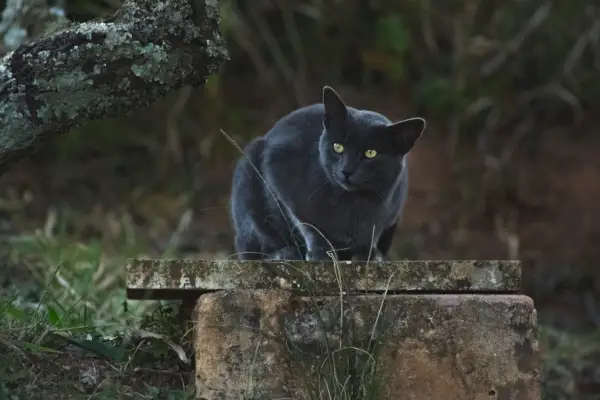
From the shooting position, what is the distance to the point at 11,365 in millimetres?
2092

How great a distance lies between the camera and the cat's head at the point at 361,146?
2629mm

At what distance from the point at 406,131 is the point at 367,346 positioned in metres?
0.81

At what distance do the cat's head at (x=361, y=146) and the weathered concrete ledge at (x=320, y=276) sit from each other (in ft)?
1.79

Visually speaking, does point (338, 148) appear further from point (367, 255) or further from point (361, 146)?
point (367, 255)

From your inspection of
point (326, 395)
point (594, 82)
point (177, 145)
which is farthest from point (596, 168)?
point (326, 395)

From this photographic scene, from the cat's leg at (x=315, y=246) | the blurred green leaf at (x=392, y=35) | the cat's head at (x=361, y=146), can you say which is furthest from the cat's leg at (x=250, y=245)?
the blurred green leaf at (x=392, y=35)

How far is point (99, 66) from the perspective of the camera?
2.12m

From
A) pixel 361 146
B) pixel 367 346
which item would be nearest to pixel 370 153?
pixel 361 146

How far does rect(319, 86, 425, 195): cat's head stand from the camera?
8.63 feet

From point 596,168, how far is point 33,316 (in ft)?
12.9

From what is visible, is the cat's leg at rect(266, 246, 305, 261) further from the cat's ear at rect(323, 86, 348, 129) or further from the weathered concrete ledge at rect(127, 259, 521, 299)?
the weathered concrete ledge at rect(127, 259, 521, 299)

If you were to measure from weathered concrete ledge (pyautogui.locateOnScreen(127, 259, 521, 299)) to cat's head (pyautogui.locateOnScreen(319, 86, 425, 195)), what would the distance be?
21.5 inches

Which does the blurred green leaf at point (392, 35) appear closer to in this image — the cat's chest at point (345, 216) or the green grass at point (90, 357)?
the cat's chest at point (345, 216)

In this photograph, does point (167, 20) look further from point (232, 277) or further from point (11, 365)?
point (11, 365)
